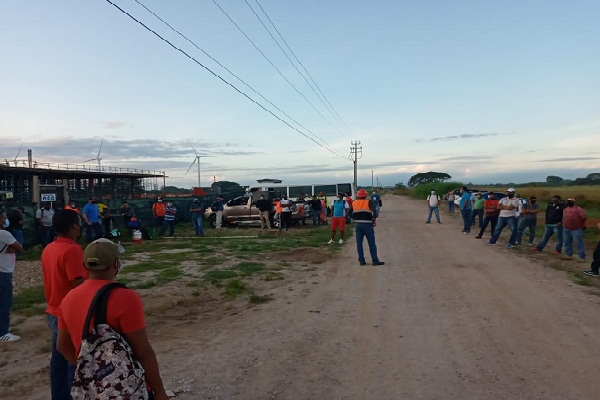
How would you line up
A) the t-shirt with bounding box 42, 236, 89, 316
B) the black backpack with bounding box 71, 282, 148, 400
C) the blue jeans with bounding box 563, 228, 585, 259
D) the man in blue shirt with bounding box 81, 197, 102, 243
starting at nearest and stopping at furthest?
the black backpack with bounding box 71, 282, 148, 400
the t-shirt with bounding box 42, 236, 89, 316
the blue jeans with bounding box 563, 228, 585, 259
the man in blue shirt with bounding box 81, 197, 102, 243

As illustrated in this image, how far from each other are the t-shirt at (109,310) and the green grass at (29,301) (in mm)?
5783

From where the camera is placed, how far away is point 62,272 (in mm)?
3750

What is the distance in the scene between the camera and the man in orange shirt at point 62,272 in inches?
147

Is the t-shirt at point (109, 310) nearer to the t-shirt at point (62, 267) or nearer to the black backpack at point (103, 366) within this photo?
the black backpack at point (103, 366)

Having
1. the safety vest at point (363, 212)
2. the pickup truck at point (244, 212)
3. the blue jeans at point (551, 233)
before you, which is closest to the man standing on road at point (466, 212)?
the blue jeans at point (551, 233)

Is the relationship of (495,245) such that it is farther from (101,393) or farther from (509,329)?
(101,393)

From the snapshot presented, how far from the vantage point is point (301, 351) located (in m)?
5.58

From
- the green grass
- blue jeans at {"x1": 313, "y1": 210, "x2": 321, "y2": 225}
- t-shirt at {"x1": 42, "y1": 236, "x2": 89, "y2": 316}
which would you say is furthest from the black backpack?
blue jeans at {"x1": 313, "y1": 210, "x2": 321, "y2": 225}

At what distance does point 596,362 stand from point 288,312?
396cm

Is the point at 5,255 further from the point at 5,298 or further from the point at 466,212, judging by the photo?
the point at 466,212

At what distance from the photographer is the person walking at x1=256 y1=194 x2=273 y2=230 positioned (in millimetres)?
21344

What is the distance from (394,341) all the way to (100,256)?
414 cm

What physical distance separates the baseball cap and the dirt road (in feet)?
7.34

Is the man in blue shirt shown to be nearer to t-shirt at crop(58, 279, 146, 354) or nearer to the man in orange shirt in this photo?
the man in orange shirt
